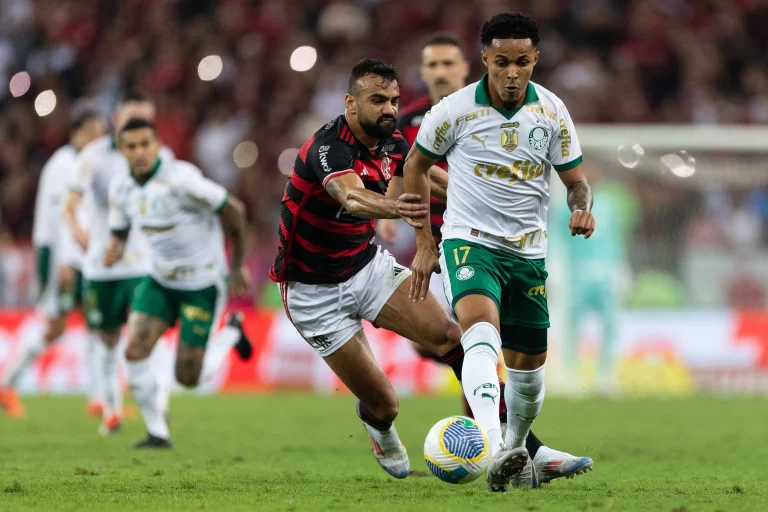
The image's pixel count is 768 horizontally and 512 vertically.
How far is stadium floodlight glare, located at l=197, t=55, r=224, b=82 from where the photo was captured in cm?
2216

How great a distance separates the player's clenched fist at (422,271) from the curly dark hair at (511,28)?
1.22 m

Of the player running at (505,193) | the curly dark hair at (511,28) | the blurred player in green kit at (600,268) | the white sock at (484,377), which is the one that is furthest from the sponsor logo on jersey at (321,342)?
the blurred player in green kit at (600,268)

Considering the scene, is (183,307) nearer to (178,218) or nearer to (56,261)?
(178,218)

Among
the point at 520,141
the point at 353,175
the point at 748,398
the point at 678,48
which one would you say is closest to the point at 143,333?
the point at 353,175

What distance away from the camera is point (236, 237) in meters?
10.4

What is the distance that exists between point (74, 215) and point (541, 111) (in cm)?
710

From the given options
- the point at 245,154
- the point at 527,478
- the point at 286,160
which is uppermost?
the point at 245,154

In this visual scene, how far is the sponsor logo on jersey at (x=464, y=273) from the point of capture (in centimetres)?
667

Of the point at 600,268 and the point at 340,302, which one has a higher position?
the point at 600,268

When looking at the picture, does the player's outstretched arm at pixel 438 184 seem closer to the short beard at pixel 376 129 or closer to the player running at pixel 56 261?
the short beard at pixel 376 129

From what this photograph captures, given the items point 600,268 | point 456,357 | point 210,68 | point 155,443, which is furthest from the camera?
point 210,68

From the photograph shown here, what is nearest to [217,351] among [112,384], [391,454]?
[112,384]

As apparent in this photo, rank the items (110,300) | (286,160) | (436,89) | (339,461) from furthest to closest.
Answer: (286,160)
(110,300)
(436,89)
(339,461)

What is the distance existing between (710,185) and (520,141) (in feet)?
36.3
